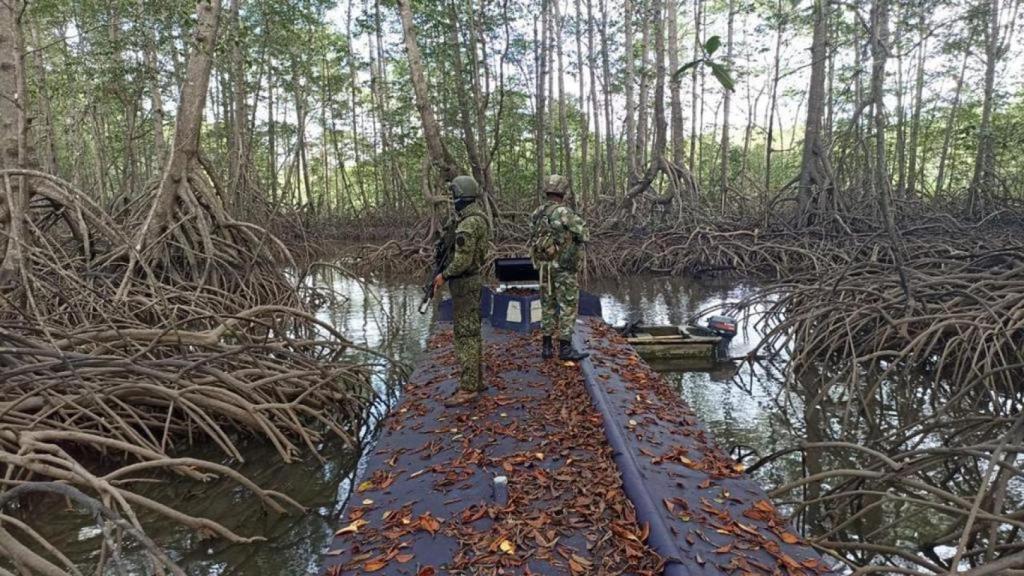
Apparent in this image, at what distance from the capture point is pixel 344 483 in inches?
160

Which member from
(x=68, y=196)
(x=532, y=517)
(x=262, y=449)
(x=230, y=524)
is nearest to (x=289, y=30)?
(x=68, y=196)

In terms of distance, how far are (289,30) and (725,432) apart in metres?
14.1

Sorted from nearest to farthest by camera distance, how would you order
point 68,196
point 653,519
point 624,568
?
point 624,568 → point 653,519 → point 68,196

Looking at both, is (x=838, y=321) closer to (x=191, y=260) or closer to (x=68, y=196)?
(x=191, y=260)

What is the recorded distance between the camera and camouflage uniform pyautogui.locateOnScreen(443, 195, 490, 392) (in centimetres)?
389

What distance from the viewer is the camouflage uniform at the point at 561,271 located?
4676 mm

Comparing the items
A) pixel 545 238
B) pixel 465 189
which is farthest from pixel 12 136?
pixel 545 238

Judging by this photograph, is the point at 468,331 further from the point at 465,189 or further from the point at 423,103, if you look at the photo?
the point at 423,103

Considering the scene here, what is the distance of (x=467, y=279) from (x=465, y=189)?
22.9 inches

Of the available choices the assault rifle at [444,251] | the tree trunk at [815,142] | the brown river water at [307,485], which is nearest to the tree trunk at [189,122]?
the brown river water at [307,485]

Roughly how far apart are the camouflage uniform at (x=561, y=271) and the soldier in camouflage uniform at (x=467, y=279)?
851 millimetres

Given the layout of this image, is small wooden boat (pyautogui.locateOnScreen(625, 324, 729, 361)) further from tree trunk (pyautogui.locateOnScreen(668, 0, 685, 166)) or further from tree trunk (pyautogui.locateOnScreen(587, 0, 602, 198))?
tree trunk (pyautogui.locateOnScreen(587, 0, 602, 198))

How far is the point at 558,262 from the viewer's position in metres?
4.80

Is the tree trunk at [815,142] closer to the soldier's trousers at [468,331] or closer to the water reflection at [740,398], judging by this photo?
the water reflection at [740,398]
